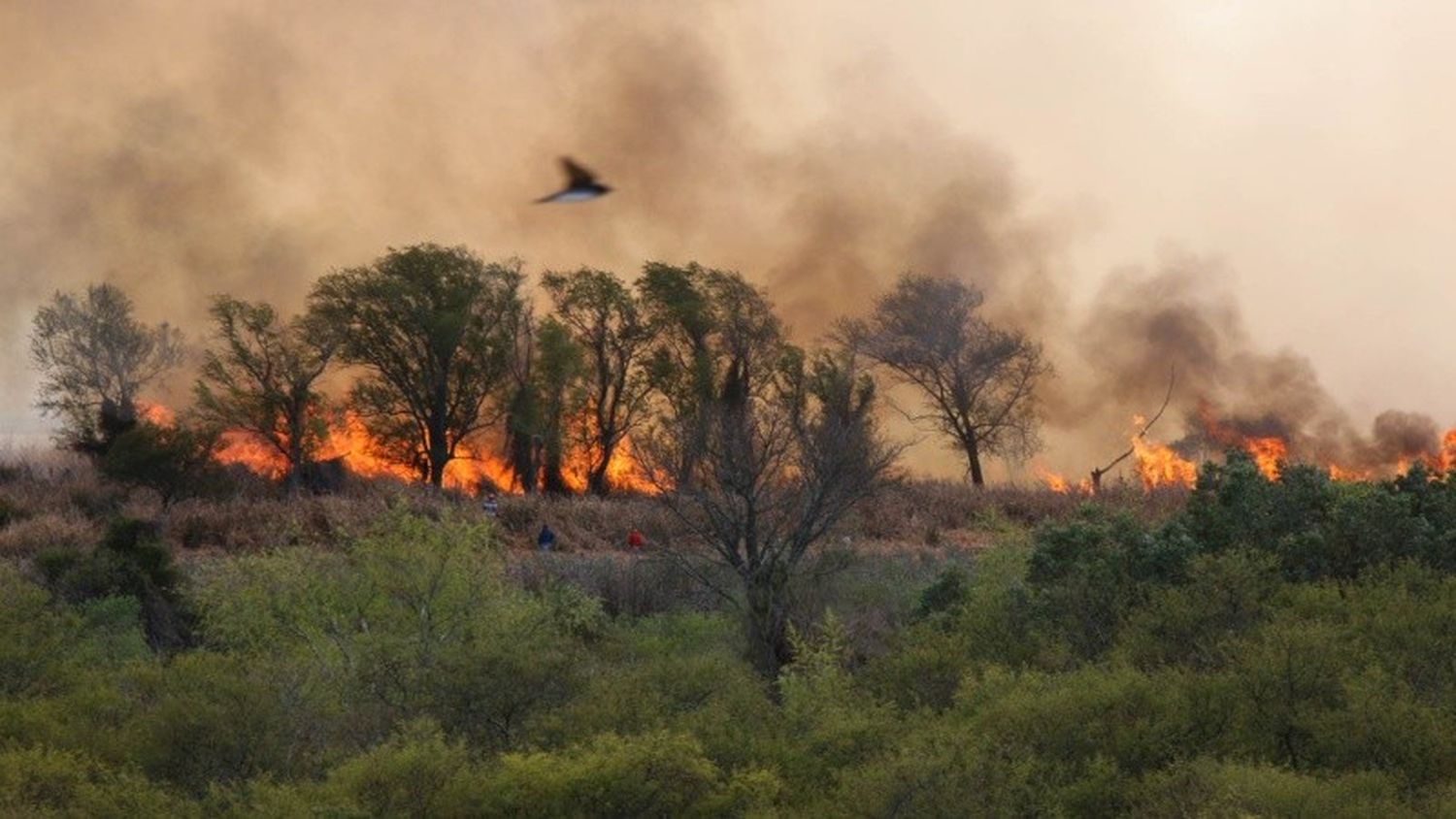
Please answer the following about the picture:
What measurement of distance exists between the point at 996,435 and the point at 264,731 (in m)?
69.2

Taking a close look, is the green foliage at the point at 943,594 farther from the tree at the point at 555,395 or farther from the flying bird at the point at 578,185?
the tree at the point at 555,395

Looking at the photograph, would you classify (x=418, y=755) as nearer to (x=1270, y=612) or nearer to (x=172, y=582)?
(x=1270, y=612)

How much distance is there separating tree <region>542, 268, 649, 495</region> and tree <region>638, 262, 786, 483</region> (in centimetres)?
94

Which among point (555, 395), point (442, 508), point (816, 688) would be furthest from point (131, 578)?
point (555, 395)

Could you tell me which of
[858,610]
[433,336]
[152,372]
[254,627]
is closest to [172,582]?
[254,627]

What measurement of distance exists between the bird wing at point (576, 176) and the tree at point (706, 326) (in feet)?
215

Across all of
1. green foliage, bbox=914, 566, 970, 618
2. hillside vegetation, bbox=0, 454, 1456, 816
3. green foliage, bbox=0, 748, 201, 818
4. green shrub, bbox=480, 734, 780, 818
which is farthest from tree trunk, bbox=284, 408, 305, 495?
green shrub, bbox=480, 734, 780, 818

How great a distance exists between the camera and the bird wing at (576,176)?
1933cm

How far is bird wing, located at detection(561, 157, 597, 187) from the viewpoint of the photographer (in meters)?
19.3

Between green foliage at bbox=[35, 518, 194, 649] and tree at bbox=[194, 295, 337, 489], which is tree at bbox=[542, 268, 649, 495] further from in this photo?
green foliage at bbox=[35, 518, 194, 649]

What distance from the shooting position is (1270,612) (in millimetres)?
26797

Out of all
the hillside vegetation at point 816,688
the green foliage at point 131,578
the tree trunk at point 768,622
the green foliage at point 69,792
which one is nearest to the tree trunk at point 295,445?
the green foliage at point 131,578

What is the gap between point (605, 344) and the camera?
85562 mm

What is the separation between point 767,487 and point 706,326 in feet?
157
